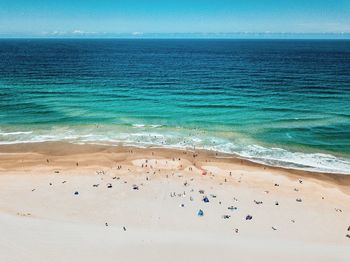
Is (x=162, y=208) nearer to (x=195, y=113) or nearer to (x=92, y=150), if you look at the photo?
(x=92, y=150)

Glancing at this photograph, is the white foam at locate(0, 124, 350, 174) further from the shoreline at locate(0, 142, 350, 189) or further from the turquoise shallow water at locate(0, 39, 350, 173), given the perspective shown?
the shoreline at locate(0, 142, 350, 189)

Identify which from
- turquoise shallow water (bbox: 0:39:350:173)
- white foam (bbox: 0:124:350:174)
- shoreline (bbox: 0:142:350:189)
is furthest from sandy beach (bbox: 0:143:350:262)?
turquoise shallow water (bbox: 0:39:350:173)

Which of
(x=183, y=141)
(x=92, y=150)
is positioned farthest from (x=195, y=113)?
(x=92, y=150)

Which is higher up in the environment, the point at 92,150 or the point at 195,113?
the point at 195,113

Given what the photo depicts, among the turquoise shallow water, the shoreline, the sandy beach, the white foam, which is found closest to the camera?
the sandy beach

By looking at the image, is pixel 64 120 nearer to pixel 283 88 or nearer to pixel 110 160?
pixel 110 160

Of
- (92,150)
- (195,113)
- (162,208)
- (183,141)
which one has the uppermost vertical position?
(195,113)

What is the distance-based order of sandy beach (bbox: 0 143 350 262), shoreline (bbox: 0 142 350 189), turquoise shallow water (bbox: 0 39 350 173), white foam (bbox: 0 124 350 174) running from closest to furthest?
sandy beach (bbox: 0 143 350 262) < white foam (bbox: 0 124 350 174) < shoreline (bbox: 0 142 350 189) < turquoise shallow water (bbox: 0 39 350 173)

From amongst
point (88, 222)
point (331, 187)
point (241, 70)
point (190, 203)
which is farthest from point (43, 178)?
point (241, 70)

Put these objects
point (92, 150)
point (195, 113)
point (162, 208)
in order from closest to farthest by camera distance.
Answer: point (162, 208), point (92, 150), point (195, 113)

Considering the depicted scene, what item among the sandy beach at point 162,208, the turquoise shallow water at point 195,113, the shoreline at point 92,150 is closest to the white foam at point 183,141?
the turquoise shallow water at point 195,113
